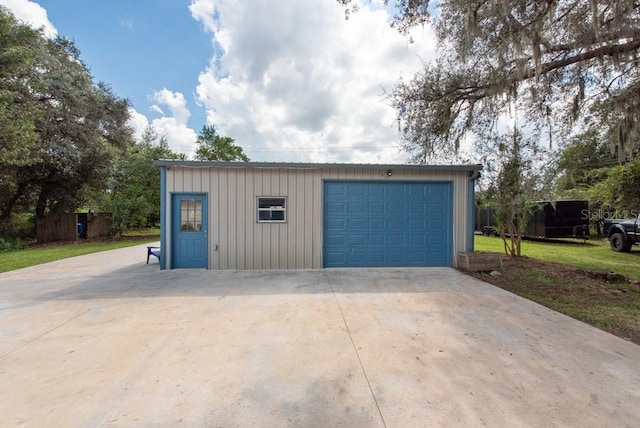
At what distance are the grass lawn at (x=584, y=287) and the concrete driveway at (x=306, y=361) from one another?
45 cm

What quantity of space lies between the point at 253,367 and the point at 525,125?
9334 mm

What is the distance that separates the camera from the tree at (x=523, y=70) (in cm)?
580

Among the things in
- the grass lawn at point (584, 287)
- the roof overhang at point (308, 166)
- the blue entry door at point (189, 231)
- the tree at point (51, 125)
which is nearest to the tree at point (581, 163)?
the grass lawn at point (584, 287)

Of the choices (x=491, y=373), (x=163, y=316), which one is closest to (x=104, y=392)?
(x=163, y=316)

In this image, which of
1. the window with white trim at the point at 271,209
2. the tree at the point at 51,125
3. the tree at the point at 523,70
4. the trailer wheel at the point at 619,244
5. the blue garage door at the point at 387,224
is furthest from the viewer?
the trailer wheel at the point at 619,244

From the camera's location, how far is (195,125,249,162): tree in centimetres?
2739

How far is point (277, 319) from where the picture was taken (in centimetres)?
394

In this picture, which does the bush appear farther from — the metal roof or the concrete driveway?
the metal roof

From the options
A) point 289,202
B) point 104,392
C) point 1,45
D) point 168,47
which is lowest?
point 104,392

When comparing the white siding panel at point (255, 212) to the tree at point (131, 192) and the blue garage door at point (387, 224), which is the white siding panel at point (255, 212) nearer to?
the blue garage door at point (387, 224)

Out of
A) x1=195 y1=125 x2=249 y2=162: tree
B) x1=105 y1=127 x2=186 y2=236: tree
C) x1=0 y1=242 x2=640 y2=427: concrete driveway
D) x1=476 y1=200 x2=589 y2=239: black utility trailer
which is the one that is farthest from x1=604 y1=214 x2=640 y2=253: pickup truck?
x1=195 y1=125 x2=249 y2=162: tree

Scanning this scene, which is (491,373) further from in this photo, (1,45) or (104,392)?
(1,45)

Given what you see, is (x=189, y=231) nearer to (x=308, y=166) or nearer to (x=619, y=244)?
(x=308, y=166)

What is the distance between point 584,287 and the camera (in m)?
5.72
